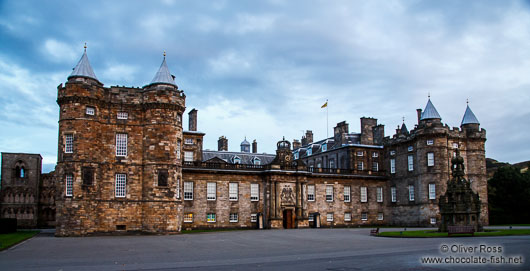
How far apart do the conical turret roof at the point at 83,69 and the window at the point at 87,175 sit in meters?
7.62

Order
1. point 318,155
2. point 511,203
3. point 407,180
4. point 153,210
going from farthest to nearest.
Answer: point 318,155
point 511,203
point 407,180
point 153,210

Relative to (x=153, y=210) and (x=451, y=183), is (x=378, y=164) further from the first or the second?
(x=153, y=210)

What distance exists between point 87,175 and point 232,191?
16.0m

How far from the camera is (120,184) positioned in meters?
38.0

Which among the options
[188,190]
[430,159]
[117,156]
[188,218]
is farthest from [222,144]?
[430,159]

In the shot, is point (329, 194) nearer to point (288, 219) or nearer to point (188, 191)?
point (288, 219)

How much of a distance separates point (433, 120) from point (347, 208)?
46.1 ft

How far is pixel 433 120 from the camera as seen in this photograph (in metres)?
50.9

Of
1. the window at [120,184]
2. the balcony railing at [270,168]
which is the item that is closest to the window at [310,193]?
the balcony railing at [270,168]

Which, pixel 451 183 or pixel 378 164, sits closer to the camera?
pixel 451 183

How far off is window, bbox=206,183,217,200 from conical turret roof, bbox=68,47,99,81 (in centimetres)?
1547

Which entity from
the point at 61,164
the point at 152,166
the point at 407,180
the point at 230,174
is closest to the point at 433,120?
the point at 407,180

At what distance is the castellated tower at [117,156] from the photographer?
36.0 metres

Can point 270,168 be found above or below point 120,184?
above
